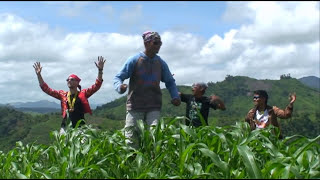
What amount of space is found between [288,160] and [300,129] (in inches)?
4638

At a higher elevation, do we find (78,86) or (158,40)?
(158,40)

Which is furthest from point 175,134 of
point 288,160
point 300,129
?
point 300,129

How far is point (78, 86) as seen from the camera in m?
7.59

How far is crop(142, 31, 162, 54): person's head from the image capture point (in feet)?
19.4

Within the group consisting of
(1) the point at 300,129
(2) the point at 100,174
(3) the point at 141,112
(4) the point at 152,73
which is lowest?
(1) the point at 300,129

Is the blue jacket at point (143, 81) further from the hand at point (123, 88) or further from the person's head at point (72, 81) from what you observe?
the person's head at point (72, 81)

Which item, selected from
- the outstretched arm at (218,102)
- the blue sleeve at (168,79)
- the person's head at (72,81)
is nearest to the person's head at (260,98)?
the outstretched arm at (218,102)

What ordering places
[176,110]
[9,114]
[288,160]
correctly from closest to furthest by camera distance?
1. [288,160]
2. [9,114]
3. [176,110]

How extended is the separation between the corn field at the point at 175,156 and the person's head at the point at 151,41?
4.14ft

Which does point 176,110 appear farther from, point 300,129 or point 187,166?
point 187,166

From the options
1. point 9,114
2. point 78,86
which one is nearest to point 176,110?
point 9,114

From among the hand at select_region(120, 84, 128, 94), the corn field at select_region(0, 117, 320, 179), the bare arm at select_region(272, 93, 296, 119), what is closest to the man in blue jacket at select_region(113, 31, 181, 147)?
the hand at select_region(120, 84, 128, 94)

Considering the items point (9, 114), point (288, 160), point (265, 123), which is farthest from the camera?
point (9, 114)

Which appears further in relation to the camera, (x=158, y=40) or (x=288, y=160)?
(x=158, y=40)
